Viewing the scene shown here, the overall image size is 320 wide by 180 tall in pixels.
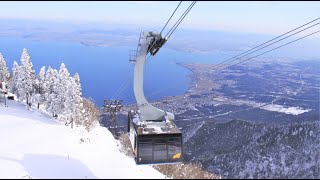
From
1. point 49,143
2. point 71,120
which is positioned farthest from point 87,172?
point 71,120

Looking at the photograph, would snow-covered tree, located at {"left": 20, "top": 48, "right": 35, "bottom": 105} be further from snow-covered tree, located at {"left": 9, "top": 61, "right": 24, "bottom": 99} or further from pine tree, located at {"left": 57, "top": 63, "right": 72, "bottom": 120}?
pine tree, located at {"left": 57, "top": 63, "right": 72, "bottom": 120}

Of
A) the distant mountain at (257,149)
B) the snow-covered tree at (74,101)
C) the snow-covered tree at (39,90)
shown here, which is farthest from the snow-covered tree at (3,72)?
the distant mountain at (257,149)

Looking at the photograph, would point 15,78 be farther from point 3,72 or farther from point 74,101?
point 74,101

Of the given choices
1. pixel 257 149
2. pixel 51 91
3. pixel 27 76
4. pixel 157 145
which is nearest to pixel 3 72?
pixel 27 76

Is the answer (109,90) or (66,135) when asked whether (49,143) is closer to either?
(66,135)

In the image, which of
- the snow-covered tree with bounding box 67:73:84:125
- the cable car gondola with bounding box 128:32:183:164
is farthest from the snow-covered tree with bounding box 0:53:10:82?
the cable car gondola with bounding box 128:32:183:164

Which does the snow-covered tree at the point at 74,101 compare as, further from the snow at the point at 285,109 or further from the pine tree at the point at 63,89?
the snow at the point at 285,109
